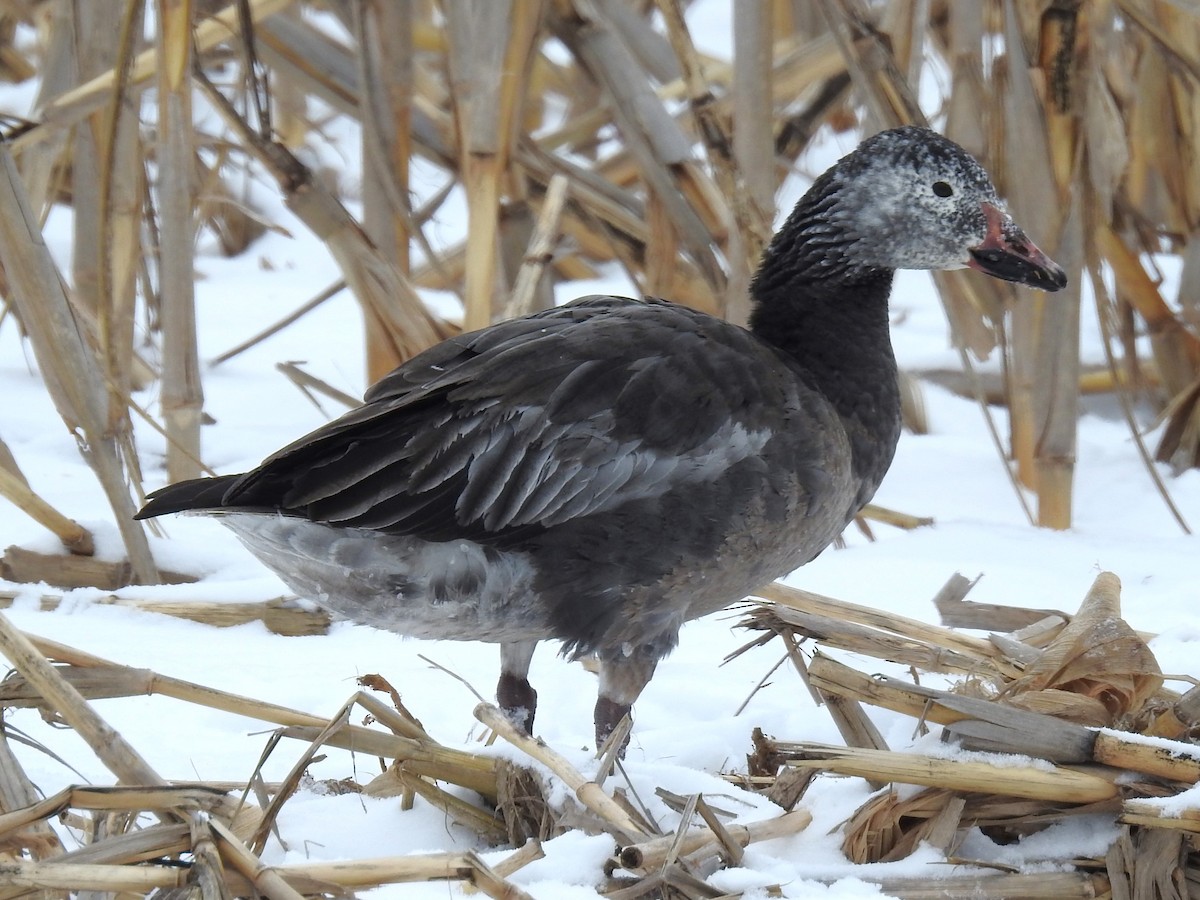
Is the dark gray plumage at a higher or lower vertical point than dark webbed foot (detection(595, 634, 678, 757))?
higher

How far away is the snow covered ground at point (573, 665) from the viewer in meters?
2.47

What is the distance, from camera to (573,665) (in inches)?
140

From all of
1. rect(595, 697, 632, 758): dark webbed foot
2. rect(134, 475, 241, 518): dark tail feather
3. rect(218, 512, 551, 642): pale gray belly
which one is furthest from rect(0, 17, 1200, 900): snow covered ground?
rect(134, 475, 241, 518): dark tail feather

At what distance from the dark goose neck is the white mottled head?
19 mm

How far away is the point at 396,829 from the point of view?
2.56m

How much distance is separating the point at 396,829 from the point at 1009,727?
1026mm

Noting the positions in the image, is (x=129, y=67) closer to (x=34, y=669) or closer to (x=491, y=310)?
(x=491, y=310)

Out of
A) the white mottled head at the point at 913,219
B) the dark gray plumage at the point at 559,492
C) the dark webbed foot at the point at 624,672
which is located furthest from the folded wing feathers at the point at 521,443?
the white mottled head at the point at 913,219

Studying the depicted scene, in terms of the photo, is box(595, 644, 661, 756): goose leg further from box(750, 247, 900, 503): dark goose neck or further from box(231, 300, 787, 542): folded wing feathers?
box(750, 247, 900, 503): dark goose neck

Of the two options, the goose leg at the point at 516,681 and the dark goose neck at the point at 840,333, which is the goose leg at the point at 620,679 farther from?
the dark goose neck at the point at 840,333

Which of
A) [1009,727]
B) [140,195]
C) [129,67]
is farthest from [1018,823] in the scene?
[140,195]

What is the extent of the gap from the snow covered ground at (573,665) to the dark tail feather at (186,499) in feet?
1.48

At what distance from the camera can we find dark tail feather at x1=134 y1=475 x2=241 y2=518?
269 cm

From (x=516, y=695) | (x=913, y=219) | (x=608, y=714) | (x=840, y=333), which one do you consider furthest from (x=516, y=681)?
(x=913, y=219)
